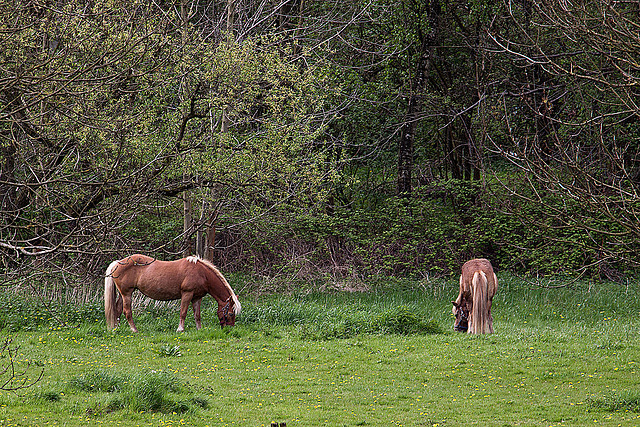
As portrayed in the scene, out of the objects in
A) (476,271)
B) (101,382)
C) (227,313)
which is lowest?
(101,382)

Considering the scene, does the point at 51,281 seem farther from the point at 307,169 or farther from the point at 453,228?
the point at 453,228

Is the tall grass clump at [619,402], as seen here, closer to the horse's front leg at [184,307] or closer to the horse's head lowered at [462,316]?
the horse's head lowered at [462,316]

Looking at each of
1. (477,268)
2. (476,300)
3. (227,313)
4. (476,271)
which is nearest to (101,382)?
(227,313)

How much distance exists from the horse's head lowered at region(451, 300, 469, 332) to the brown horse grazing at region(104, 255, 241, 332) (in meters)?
4.57

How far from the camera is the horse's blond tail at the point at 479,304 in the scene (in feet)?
43.7

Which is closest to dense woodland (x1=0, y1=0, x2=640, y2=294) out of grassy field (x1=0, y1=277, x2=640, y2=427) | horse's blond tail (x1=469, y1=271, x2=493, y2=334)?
grassy field (x1=0, y1=277, x2=640, y2=427)

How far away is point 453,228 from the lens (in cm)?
2192

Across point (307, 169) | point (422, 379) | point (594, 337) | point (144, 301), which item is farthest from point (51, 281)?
point (594, 337)

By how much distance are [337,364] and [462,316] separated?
3788 millimetres

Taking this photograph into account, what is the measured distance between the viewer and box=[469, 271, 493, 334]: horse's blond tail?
13305 mm

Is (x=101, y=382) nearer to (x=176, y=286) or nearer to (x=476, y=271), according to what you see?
(x=176, y=286)

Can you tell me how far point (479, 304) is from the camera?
13336 mm

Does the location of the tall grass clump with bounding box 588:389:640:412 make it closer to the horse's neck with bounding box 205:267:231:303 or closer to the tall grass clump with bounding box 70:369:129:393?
the tall grass clump with bounding box 70:369:129:393

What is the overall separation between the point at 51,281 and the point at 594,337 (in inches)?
475
